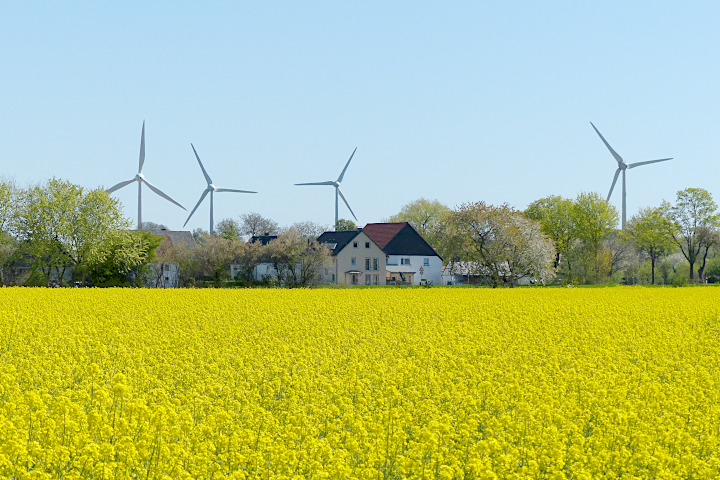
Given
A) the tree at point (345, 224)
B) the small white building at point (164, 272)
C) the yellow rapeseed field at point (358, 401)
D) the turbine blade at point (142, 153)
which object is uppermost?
the turbine blade at point (142, 153)

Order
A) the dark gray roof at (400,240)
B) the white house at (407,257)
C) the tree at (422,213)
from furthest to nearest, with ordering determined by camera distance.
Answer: the tree at (422,213)
the dark gray roof at (400,240)
the white house at (407,257)

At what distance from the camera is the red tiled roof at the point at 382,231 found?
95.7 m

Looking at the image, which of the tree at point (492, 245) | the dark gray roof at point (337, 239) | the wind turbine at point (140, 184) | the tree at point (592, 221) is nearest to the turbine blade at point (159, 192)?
the wind turbine at point (140, 184)

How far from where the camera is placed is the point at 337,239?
93688mm

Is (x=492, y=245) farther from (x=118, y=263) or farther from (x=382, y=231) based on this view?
(x=118, y=263)

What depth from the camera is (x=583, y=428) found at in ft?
32.9

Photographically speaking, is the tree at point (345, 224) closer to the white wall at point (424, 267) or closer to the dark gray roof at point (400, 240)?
the dark gray roof at point (400, 240)

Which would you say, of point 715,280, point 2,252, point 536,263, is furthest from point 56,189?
point 715,280

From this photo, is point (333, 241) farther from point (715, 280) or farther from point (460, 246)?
point (715, 280)

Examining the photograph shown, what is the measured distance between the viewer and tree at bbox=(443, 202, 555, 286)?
6938 centimetres

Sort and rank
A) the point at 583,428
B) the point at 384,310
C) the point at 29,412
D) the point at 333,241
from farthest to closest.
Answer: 1. the point at 333,241
2. the point at 384,310
3. the point at 583,428
4. the point at 29,412

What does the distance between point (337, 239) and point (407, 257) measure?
9.07 metres

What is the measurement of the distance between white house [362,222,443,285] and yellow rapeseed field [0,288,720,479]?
68.3 meters

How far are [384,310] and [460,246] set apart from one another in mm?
40432
